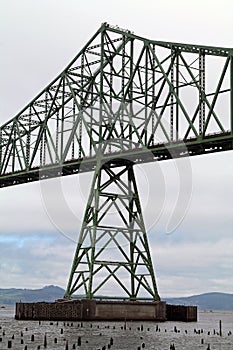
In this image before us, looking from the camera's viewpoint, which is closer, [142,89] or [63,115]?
[142,89]

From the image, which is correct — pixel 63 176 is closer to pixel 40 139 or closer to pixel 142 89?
pixel 40 139

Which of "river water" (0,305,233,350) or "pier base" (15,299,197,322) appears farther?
"pier base" (15,299,197,322)

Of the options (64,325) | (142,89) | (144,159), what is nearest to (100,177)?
(144,159)

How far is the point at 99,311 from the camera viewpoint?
89.1 meters

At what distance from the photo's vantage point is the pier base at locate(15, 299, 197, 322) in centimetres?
8906

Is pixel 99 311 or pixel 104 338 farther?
pixel 99 311

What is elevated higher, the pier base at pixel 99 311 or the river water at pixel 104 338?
the pier base at pixel 99 311

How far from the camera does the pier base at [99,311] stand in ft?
292

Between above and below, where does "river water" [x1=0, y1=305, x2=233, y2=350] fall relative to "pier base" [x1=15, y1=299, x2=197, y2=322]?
below

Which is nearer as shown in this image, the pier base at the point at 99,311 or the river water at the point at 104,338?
the river water at the point at 104,338

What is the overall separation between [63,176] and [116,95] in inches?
529

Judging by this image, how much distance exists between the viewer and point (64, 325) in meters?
93.2

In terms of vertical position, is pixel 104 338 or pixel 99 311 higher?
pixel 99 311

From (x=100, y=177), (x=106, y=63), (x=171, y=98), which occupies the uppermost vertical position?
(x=106, y=63)
